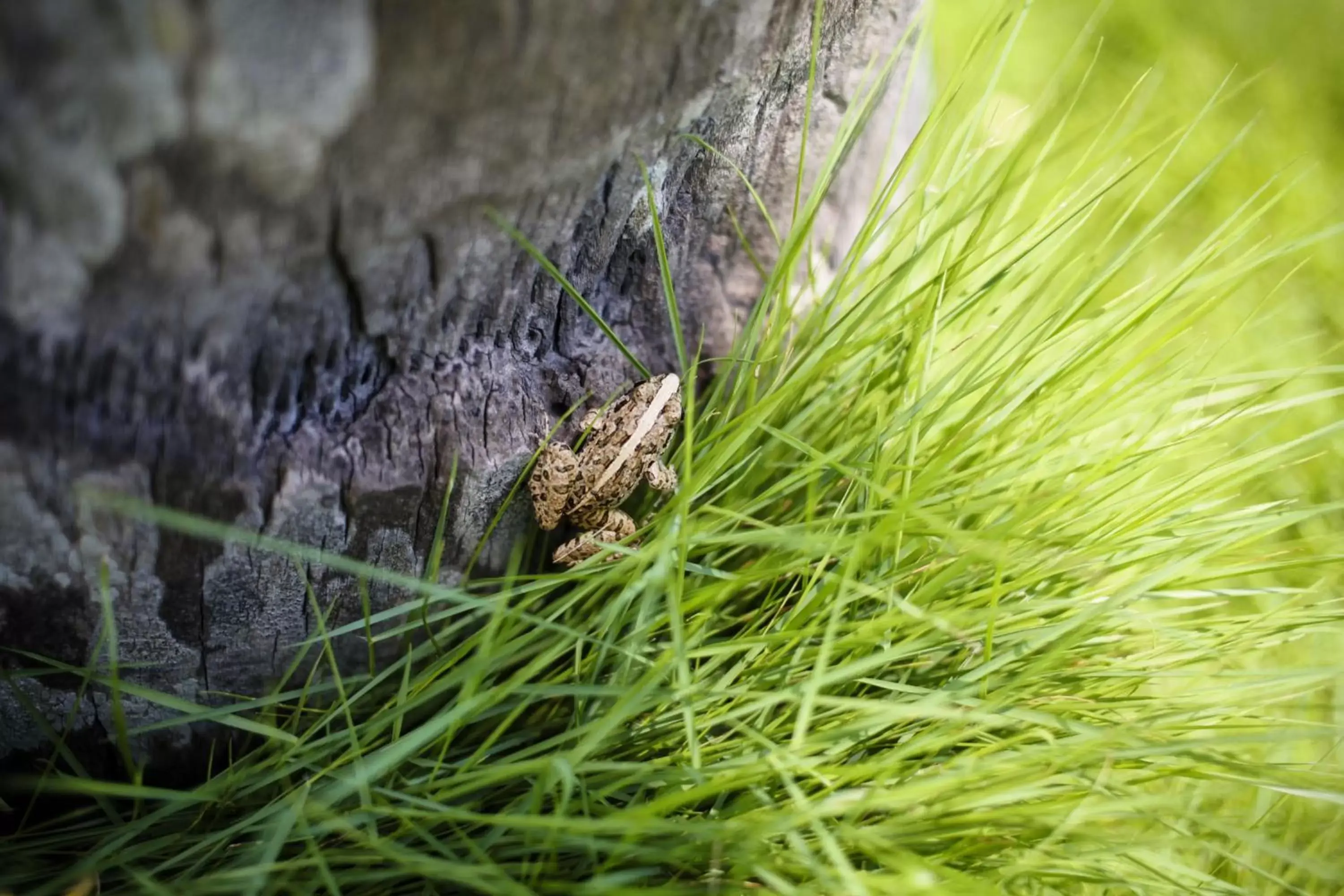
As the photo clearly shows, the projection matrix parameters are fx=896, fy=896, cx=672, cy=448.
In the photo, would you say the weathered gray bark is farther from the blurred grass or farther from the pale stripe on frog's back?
the blurred grass

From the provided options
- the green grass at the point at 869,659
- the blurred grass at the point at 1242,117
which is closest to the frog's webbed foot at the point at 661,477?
the green grass at the point at 869,659

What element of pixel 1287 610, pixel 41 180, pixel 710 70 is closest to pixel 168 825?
pixel 41 180

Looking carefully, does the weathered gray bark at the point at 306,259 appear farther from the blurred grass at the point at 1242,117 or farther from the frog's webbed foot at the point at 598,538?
the blurred grass at the point at 1242,117

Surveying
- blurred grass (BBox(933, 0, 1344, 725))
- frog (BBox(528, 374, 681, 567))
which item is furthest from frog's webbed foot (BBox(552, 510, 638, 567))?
blurred grass (BBox(933, 0, 1344, 725))

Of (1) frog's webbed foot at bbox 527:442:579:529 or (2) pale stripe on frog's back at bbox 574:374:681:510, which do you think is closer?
(1) frog's webbed foot at bbox 527:442:579:529

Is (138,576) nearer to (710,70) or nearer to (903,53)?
(710,70)

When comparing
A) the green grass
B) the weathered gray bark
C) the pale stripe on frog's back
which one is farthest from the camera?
the pale stripe on frog's back
